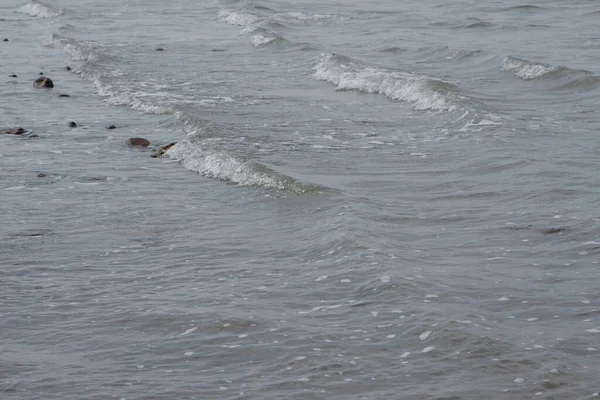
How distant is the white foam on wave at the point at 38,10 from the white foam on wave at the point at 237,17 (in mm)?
6500

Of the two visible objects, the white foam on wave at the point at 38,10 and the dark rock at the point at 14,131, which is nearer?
the dark rock at the point at 14,131

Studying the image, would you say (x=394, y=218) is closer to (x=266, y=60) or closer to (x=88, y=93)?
(x=88, y=93)

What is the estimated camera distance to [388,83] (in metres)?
19.7

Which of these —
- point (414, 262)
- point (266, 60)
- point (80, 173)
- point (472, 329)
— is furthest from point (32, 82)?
point (472, 329)

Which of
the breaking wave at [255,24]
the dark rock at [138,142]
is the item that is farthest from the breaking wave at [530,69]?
the dark rock at [138,142]

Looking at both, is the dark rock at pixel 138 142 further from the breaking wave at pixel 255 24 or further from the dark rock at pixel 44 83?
the breaking wave at pixel 255 24

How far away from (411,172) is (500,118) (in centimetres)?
356

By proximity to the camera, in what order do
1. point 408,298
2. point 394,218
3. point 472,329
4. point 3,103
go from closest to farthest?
point 472,329 < point 408,298 < point 394,218 < point 3,103

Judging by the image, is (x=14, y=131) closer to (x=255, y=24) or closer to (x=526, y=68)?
(x=526, y=68)

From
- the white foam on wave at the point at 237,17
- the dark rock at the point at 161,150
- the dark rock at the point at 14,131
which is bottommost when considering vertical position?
the dark rock at the point at 161,150

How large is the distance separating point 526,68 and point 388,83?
3.05 metres

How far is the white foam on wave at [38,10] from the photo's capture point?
1443 inches

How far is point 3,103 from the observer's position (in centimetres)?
1916

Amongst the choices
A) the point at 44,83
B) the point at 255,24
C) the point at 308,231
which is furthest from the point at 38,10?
the point at 308,231
